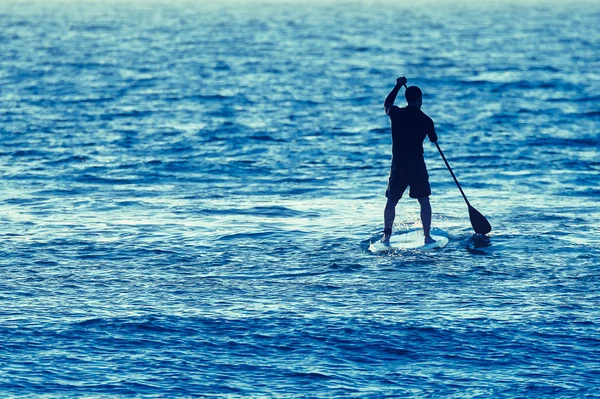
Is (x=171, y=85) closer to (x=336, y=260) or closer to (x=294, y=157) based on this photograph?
(x=294, y=157)

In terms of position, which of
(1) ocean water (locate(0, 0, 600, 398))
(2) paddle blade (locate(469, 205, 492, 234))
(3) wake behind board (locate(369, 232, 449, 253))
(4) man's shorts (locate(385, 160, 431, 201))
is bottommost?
(1) ocean water (locate(0, 0, 600, 398))

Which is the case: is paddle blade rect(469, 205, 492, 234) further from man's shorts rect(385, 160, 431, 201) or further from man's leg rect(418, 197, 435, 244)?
man's shorts rect(385, 160, 431, 201)

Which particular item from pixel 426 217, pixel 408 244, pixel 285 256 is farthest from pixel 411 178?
pixel 285 256

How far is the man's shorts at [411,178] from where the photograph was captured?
12766 millimetres

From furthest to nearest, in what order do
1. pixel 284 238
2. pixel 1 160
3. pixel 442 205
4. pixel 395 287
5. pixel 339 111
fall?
pixel 339 111 < pixel 1 160 < pixel 442 205 < pixel 284 238 < pixel 395 287

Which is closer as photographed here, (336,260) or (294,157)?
(336,260)

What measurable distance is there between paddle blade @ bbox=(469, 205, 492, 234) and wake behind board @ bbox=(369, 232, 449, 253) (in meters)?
0.43

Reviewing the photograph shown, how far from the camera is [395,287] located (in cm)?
1123

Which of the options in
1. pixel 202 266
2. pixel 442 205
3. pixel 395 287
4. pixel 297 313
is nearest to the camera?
pixel 297 313

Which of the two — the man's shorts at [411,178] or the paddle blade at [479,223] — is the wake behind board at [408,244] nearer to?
the paddle blade at [479,223]

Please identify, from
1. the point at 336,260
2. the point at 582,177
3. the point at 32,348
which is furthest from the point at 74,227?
the point at 582,177

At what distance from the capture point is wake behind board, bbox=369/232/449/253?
41.9 ft

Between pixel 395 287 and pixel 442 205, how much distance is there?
4.64 m

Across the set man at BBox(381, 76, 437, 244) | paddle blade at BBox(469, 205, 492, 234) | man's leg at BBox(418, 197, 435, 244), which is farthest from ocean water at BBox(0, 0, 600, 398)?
man at BBox(381, 76, 437, 244)
